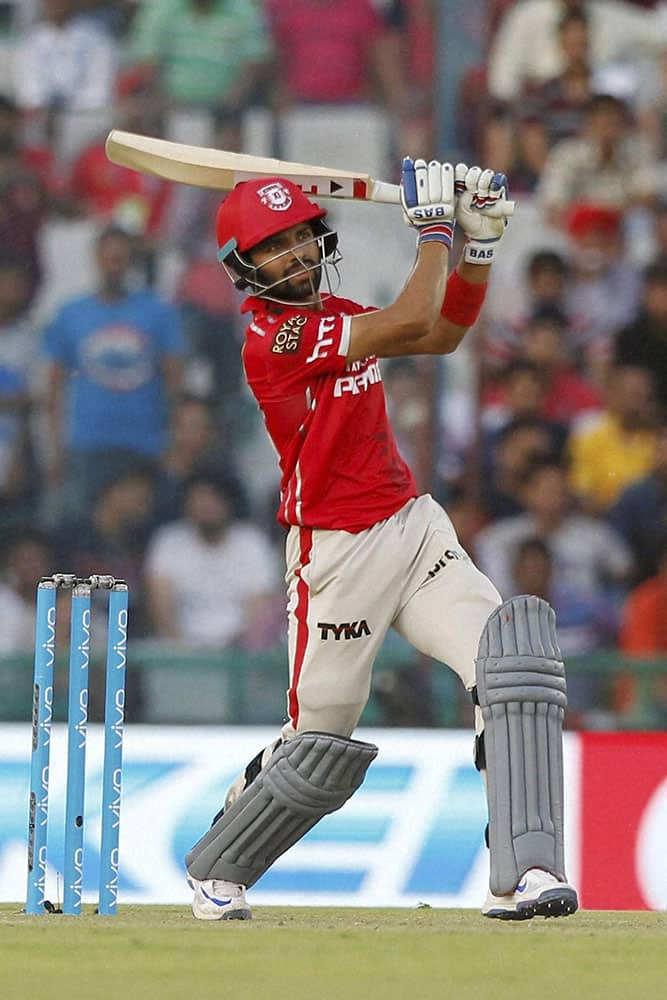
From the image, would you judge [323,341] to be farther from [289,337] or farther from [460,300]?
[460,300]

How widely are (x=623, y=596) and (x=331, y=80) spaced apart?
2.33 meters

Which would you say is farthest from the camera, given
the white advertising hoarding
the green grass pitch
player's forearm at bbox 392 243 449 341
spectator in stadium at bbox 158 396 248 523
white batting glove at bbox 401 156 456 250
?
spectator in stadium at bbox 158 396 248 523

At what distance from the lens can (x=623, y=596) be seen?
21.7ft

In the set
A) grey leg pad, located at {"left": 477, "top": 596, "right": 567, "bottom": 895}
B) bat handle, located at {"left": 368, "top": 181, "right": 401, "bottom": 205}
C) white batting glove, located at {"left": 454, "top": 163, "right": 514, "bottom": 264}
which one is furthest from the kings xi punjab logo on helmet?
grey leg pad, located at {"left": 477, "top": 596, "right": 567, "bottom": 895}

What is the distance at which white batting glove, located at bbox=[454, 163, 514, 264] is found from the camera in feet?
12.8

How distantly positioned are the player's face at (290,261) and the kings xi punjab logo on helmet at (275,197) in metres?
0.05

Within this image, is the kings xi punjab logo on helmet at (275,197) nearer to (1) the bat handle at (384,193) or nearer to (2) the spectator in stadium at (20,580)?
(1) the bat handle at (384,193)

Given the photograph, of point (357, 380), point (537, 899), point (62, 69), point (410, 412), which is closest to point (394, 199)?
point (357, 380)

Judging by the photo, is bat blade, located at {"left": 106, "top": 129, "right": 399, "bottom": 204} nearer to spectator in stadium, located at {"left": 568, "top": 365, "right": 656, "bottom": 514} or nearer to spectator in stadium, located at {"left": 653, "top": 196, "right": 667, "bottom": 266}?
spectator in stadium, located at {"left": 568, "top": 365, "right": 656, "bottom": 514}

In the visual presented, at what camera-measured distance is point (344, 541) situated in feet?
12.8

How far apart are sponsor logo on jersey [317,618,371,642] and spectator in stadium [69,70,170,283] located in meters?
3.49

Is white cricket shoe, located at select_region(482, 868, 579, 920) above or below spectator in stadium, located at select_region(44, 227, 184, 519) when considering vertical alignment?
below

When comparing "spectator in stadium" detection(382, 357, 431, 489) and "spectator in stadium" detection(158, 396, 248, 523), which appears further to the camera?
"spectator in stadium" detection(158, 396, 248, 523)

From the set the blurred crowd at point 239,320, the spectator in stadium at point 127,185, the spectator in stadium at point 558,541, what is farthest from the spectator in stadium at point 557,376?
the spectator in stadium at point 127,185
